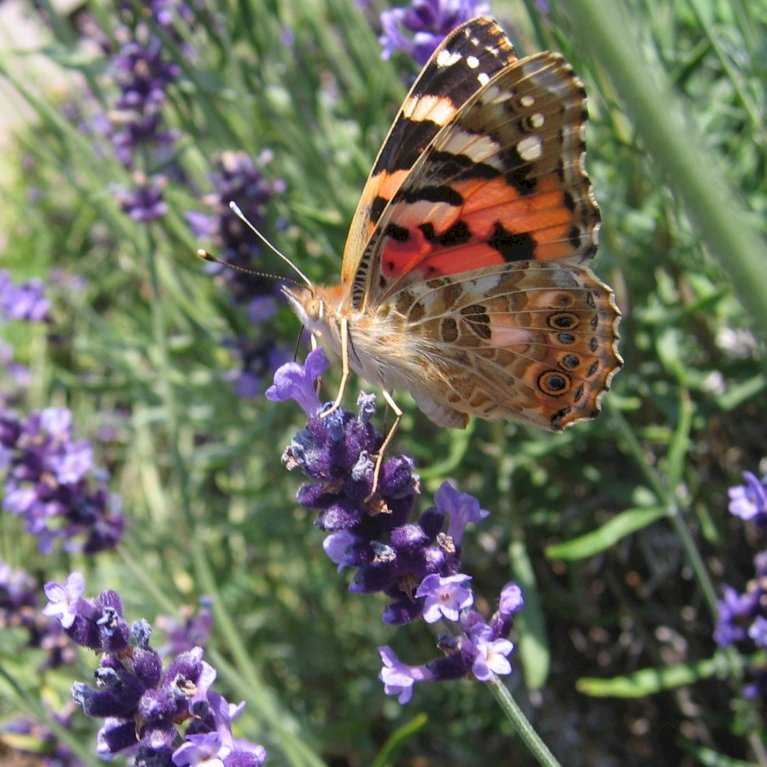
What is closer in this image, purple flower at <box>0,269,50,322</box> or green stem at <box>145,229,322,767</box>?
green stem at <box>145,229,322,767</box>

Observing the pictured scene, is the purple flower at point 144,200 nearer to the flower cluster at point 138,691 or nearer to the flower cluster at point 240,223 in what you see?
the flower cluster at point 240,223

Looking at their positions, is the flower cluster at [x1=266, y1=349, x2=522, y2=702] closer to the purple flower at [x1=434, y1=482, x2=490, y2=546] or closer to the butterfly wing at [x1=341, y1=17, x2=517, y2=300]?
the purple flower at [x1=434, y1=482, x2=490, y2=546]

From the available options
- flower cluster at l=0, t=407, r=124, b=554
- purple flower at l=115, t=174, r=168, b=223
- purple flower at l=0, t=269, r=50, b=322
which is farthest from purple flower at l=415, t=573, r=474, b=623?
purple flower at l=0, t=269, r=50, b=322

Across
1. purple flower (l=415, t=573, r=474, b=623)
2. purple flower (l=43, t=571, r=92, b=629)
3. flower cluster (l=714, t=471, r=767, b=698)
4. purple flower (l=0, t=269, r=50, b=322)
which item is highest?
purple flower (l=0, t=269, r=50, b=322)

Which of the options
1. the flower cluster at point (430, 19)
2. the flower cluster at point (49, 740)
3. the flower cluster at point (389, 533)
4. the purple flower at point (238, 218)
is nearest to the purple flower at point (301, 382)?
the flower cluster at point (389, 533)

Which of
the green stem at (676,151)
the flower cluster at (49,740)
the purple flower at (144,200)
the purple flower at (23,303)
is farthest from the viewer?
the purple flower at (23,303)

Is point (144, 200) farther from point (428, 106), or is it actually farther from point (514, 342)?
point (514, 342)
